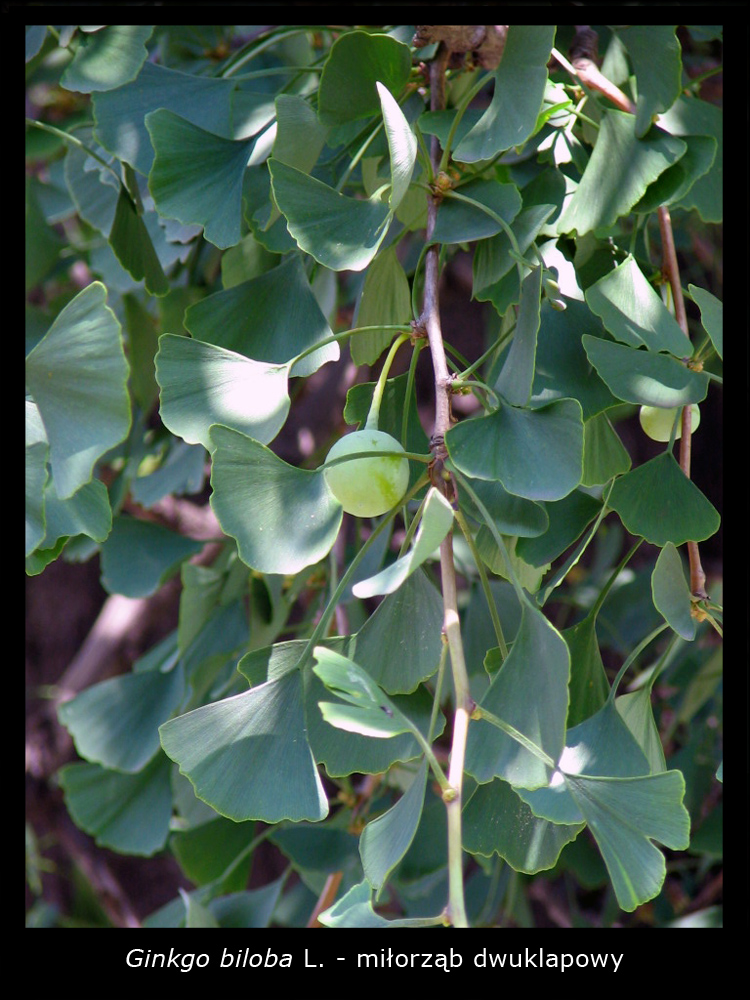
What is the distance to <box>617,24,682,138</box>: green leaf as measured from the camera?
52 centimetres

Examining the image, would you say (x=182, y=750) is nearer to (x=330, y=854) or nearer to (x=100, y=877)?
(x=330, y=854)

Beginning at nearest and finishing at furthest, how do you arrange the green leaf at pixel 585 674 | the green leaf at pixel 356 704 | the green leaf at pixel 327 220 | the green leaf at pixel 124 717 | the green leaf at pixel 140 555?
the green leaf at pixel 356 704 < the green leaf at pixel 327 220 < the green leaf at pixel 585 674 < the green leaf at pixel 124 717 < the green leaf at pixel 140 555

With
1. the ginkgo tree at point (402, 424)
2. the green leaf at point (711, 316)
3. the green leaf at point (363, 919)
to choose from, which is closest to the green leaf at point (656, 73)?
the ginkgo tree at point (402, 424)

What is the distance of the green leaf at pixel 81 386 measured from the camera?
0.39m

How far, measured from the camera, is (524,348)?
0.44 m

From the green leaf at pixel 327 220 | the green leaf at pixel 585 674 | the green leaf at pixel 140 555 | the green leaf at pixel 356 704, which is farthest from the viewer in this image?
the green leaf at pixel 140 555

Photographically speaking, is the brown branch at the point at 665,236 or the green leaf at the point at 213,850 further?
the green leaf at the point at 213,850

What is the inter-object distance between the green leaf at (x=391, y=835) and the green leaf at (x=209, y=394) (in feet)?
0.60

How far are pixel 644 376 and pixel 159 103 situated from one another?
37 cm

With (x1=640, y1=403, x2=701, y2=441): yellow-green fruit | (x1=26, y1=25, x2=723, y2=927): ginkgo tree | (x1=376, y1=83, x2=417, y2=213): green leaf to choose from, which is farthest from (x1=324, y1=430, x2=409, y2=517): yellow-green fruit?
(x1=640, y1=403, x2=701, y2=441): yellow-green fruit

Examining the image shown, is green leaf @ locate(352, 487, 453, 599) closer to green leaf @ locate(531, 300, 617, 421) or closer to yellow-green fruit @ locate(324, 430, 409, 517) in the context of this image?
yellow-green fruit @ locate(324, 430, 409, 517)

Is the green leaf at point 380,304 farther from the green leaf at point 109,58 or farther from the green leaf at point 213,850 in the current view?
the green leaf at point 213,850

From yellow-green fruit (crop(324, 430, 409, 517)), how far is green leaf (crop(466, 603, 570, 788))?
3.4 inches
